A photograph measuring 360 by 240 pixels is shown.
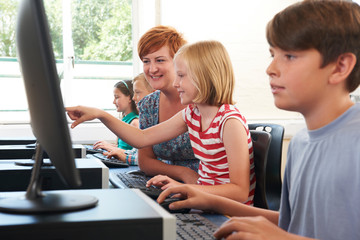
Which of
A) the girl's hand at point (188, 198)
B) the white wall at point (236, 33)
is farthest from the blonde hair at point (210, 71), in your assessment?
the white wall at point (236, 33)

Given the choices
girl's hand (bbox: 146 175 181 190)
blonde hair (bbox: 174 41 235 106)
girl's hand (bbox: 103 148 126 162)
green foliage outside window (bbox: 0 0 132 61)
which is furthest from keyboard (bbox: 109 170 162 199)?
green foliage outside window (bbox: 0 0 132 61)

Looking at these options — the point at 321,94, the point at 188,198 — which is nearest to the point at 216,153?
the point at 188,198

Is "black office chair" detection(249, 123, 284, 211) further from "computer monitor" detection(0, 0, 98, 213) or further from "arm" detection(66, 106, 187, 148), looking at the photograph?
"computer monitor" detection(0, 0, 98, 213)

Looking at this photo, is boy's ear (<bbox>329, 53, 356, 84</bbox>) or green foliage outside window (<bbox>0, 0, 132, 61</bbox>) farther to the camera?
green foliage outside window (<bbox>0, 0, 132, 61</bbox>)

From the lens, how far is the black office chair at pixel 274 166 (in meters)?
1.95

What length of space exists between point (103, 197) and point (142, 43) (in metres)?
1.26

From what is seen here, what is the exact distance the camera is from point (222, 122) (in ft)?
4.91

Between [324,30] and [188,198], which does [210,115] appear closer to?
[188,198]

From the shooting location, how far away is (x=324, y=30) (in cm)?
92

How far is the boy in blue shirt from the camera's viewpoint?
0.88 metres

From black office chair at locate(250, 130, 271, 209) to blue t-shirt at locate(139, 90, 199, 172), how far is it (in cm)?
32

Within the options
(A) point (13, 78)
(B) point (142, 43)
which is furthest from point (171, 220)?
(A) point (13, 78)

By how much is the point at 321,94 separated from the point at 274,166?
1.07 metres

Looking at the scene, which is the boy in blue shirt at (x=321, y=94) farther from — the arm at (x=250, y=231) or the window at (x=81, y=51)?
the window at (x=81, y=51)
